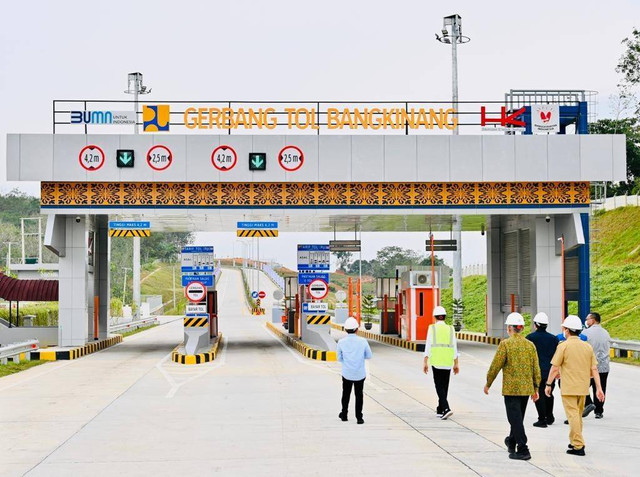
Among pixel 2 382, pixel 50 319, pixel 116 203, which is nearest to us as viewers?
pixel 2 382

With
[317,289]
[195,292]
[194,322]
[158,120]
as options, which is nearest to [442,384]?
[194,322]

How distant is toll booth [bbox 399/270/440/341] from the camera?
1329 inches

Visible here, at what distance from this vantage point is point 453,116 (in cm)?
3012

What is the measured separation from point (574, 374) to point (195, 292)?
18.9 meters

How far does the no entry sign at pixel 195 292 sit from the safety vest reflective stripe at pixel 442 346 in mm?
15671

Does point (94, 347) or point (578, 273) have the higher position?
point (578, 273)

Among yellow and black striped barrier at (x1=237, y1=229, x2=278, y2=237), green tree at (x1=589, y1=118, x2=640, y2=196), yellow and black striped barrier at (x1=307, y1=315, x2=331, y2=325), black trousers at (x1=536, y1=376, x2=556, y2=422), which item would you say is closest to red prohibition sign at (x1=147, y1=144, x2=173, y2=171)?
yellow and black striped barrier at (x1=237, y1=229, x2=278, y2=237)

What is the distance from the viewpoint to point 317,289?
30.0 m

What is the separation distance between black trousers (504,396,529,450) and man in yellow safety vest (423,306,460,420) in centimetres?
285

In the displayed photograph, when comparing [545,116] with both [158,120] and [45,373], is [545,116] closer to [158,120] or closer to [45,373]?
[158,120]

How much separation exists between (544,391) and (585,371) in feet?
6.61

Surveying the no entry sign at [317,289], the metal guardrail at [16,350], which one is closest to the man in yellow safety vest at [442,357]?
the metal guardrail at [16,350]

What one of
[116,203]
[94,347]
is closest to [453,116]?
[116,203]

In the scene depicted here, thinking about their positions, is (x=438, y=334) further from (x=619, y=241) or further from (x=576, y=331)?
(x=619, y=241)
